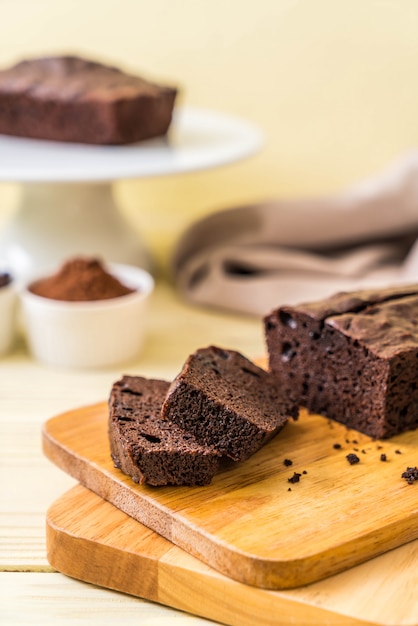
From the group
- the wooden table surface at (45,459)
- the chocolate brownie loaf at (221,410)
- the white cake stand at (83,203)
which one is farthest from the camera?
the white cake stand at (83,203)

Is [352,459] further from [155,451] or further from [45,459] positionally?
[45,459]

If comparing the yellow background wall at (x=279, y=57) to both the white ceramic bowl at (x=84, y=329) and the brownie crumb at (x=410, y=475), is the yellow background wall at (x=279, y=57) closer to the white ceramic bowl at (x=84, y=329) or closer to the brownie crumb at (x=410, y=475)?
the white ceramic bowl at (x=84, y=329)

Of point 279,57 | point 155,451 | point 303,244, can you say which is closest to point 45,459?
point 155,451

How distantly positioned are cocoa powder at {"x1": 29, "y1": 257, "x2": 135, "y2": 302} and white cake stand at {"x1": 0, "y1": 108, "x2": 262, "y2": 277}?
0.48m

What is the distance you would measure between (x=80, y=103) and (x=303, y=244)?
3.26 ft

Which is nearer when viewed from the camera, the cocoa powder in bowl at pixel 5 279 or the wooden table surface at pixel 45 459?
the wooden table surface at pixel 45 459

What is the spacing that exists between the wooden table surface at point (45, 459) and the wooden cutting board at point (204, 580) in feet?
0.15

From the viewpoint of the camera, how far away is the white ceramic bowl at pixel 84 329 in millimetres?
3207

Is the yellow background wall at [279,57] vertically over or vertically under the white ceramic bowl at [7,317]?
over

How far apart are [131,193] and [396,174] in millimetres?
1450

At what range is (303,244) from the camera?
4.04m

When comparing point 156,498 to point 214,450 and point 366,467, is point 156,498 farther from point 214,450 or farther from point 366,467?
point 366,467

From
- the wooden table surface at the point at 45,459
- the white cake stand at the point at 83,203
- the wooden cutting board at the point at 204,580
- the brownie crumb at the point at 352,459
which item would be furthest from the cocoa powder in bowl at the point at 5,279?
the brownie crumb at the point at 352,459

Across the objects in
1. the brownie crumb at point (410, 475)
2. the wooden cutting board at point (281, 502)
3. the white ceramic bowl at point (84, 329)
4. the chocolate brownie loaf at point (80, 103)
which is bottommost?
the white ceramic bowl at point (84, 329)
